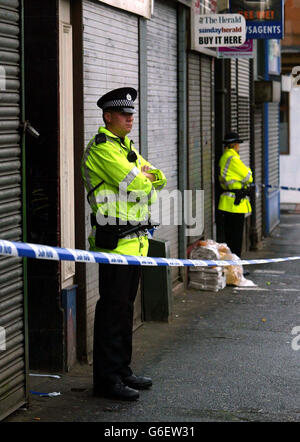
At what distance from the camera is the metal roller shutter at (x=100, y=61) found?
25.9 ft

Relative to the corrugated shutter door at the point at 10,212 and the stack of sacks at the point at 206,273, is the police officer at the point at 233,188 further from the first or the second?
the corrugated shutter door at the point at 10,212

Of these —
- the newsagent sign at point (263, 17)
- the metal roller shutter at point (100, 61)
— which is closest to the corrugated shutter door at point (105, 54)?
the metal roller shutter at point (100, 61)

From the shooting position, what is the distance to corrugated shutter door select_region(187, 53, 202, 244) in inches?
479

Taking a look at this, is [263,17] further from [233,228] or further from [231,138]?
[233,228]

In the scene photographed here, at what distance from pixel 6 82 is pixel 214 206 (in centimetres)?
825

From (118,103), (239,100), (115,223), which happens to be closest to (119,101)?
(118,103)

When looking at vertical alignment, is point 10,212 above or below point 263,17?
below

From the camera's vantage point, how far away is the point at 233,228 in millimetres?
13336

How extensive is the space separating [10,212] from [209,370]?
7.83 feet

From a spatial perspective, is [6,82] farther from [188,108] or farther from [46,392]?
[188,108]

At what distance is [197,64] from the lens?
12688 millimetres

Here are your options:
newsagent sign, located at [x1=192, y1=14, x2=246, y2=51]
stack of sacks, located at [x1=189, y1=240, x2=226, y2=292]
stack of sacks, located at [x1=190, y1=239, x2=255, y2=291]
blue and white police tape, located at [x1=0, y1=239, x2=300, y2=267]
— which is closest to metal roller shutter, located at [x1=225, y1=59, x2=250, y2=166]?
newsagent sign, located at [x1=192, y1=14, x2=246, y2=51]

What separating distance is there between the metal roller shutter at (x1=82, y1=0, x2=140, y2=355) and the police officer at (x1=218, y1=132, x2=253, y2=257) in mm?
3787
